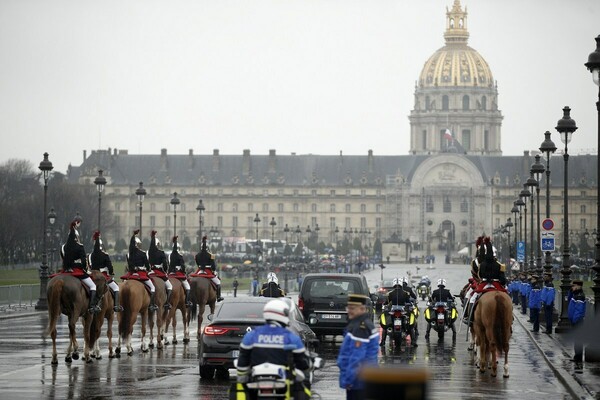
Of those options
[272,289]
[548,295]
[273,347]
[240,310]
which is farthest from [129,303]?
[273,347]

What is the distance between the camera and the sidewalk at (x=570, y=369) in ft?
75.4

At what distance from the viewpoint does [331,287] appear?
3450 centimetres

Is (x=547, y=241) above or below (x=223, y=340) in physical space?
above

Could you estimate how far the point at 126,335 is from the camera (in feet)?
97.3

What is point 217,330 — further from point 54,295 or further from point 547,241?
point 547,241

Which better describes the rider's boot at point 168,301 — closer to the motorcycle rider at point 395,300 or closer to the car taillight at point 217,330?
the motorcycle rider at point 395,300

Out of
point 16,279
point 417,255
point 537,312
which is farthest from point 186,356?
point 417,255

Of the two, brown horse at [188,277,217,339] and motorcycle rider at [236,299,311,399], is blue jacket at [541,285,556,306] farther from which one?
motorcycle rider at [236,299,311,399]

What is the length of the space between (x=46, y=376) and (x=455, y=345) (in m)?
13.3

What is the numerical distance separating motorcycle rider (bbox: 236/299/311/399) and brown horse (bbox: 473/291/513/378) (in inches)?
418

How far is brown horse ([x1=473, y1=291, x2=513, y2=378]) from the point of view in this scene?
25312 mm

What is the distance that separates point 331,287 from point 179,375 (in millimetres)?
9647

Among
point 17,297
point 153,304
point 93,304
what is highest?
point 93,304

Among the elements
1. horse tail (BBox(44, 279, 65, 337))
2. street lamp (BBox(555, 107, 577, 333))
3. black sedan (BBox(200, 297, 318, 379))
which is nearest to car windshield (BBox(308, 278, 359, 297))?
street lamp (BBox(555, 107, 577, 333))
